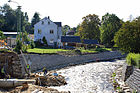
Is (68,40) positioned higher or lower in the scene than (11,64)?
higher

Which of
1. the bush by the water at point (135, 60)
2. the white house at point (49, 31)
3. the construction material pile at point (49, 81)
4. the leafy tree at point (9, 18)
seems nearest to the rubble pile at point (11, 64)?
the construction material pile at point (49, 81)

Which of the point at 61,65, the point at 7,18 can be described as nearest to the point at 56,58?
the point at 61,65

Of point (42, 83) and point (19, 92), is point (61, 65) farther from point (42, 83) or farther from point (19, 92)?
point (19, 92)

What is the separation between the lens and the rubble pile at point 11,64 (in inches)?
856

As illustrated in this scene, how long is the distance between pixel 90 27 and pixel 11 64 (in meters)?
41.0

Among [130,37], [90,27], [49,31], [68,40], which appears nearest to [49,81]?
[130,37]

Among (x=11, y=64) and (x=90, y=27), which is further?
(x=90, y=27)

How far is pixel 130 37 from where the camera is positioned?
31.7 m

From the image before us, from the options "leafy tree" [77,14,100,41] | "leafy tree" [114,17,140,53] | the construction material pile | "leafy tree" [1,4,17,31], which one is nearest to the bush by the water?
the construction material pile

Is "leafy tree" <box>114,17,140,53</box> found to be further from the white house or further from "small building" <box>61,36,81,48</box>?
the white house

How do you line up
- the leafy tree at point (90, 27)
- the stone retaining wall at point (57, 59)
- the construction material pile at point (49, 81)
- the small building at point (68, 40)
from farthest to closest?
the leafy tree at point (90, 27) → the small building at point (68, 40) → the stone retaining wall at point (57, 59) → the construction material pile at point (49, 81)

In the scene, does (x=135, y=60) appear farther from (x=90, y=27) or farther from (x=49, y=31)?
(x=90, y=27)

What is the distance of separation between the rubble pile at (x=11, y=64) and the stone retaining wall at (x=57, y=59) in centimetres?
441

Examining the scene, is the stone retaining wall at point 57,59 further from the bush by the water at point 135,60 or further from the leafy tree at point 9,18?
the leafy tree at point 9,18
